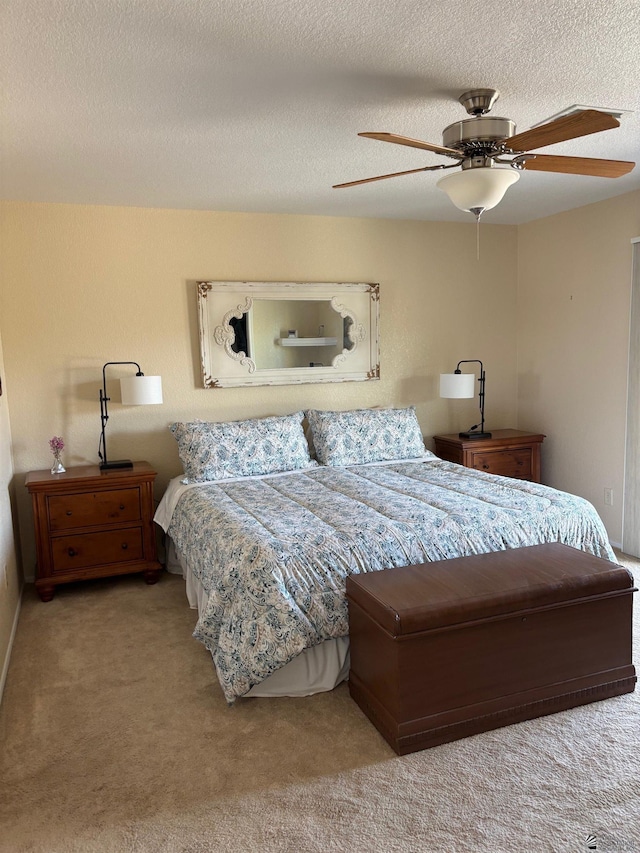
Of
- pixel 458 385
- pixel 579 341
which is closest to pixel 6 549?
pixel 458 385

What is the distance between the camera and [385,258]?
4.77m

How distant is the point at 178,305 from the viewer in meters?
4.28

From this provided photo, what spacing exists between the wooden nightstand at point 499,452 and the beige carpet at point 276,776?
2287mm

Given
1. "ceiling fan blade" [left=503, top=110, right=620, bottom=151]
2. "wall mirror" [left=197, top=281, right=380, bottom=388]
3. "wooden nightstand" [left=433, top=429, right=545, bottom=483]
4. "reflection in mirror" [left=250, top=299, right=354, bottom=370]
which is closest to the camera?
"ceiling fan blade" [left=503, top=110, right=620, bottom=151]

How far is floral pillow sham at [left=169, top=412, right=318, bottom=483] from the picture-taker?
3920mm

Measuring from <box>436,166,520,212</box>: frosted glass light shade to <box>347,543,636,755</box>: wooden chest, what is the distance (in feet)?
4.86

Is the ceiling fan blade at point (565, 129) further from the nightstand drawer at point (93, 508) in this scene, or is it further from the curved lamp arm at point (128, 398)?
the nightstand drawer at point (93, 508)

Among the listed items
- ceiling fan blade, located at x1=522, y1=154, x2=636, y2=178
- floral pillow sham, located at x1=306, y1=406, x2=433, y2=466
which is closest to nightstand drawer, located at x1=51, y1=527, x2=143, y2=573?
floral pillow sham, located at x1=306, y1=406, x2=433, y2=466

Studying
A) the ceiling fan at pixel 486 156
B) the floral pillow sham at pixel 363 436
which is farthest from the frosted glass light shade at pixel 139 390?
the ceiling fan at pixel 486 156

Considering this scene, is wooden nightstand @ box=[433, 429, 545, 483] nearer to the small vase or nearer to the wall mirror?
the wall mirror

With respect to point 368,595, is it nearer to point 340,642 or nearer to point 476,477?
point 340,642

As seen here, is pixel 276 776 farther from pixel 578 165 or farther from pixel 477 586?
pixel 578 165

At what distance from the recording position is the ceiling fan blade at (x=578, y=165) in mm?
2408

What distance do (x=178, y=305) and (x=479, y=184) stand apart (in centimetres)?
252
